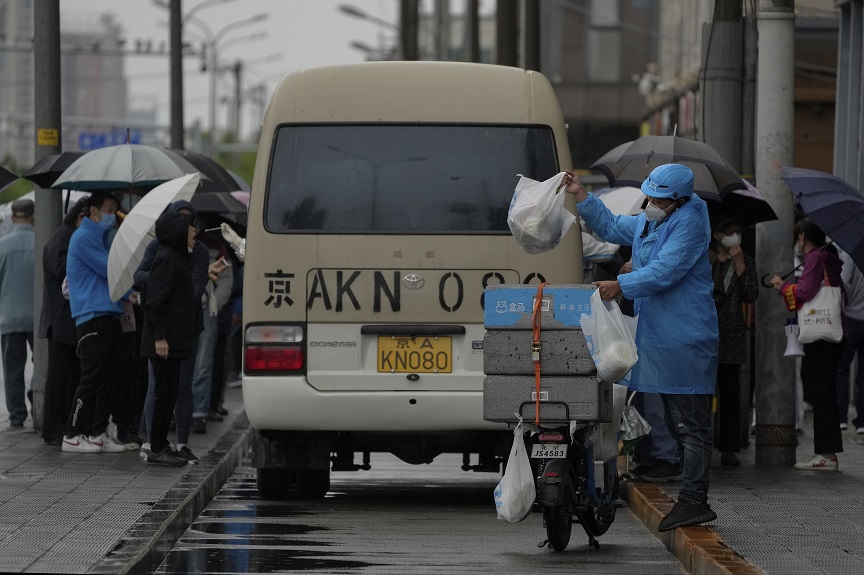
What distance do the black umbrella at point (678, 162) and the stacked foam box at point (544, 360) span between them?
2.84 m

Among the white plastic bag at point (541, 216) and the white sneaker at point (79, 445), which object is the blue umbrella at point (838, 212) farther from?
the white sneaker at point (79, 445)

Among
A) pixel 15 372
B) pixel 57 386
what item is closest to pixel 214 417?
pixel 15 372

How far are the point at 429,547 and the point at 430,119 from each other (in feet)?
9.14

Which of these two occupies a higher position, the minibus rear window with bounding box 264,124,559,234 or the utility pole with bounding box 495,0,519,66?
the utility pole with bounding box 495,0,519,66

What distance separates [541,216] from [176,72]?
46.8ft

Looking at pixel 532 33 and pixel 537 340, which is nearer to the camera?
pixel 537 340

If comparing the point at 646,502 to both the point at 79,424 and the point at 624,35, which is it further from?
the point at 624,35

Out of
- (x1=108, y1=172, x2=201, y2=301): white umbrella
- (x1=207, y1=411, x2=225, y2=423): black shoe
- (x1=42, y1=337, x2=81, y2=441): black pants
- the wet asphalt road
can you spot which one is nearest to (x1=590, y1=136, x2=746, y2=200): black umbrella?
the wet asphalt road

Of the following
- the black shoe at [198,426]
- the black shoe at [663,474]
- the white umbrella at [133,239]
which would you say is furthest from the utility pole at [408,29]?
the black shoe at [663,474]

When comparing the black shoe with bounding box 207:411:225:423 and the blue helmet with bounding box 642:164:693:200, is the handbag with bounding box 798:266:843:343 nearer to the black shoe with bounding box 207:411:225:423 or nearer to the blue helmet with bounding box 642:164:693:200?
the blue helmet with bounding box 642:164:693:200

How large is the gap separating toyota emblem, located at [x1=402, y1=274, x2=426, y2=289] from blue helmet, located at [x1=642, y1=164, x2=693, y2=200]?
1.93 metres

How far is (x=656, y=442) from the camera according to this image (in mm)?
11664

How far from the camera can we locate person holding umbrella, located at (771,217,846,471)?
39.7 ft

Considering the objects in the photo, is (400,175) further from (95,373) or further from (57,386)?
(57,386)
